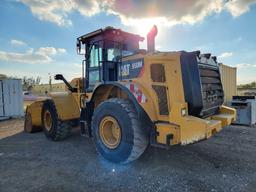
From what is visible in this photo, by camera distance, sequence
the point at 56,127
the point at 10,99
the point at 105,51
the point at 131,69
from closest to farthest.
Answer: the point at 131,69 < the point at 105,51 < the point at 56,127 < the point at 10,99

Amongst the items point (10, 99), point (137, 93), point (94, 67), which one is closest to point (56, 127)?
point (94, 67)

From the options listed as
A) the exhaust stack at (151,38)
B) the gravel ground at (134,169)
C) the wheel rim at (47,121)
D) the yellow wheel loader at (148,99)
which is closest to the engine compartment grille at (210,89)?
the yellow wheel loader at (148,99)

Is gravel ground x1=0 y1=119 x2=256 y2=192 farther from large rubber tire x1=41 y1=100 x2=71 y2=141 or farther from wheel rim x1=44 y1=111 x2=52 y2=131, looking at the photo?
wheel rim x1=44 y1=111 x2=52 y2=131

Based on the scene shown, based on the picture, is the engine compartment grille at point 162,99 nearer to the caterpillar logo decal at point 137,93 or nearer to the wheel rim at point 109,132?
the caterpillar logo decal at point 137,93

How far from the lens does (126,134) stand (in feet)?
12.7

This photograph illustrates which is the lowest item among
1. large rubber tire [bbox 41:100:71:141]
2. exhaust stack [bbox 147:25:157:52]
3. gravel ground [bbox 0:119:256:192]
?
gravel ground [bbox 0:119:256:192]

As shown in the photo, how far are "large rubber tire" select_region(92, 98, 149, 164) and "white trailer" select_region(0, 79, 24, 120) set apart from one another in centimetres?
976

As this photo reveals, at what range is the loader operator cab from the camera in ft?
16.6

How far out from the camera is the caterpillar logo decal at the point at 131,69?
13.5 ft

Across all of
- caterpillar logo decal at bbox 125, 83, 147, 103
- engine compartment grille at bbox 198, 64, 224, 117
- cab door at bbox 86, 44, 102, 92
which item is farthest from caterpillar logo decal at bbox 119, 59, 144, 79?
engine compartment grille at bbox 198, 64, 224, 117

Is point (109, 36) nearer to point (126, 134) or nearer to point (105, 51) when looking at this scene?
point (105, 51)

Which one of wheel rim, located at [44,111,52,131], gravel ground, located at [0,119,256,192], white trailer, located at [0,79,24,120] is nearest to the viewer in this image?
gravel ground, located at [0,119,256,192]

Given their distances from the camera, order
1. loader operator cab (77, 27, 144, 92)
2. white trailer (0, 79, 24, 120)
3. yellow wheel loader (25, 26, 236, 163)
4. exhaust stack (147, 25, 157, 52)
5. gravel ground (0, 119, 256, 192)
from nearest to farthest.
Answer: gravel ground (0, 119, 256, 192), yellow wheel loader (25, 26, 236, 163), exhaust stack (147, 25, 157, 52), loader operator cab (77, 27, 144, 92), white trailer (0, 79, 24, 120)

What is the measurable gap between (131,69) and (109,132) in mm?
1391
